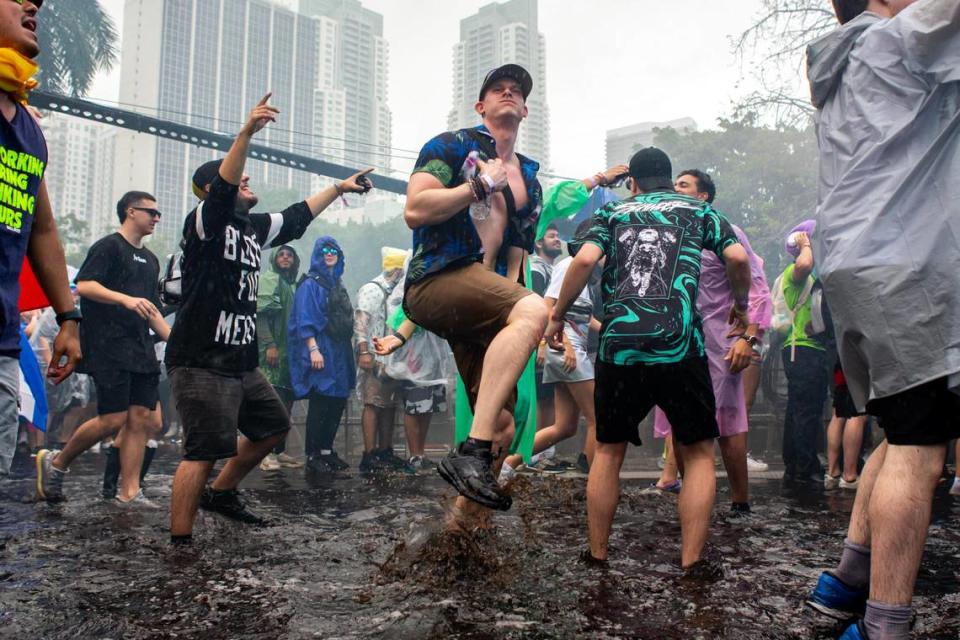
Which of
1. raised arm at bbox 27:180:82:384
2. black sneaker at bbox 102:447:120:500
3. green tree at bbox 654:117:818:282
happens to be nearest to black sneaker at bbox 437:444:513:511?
raised arm at bbox 27:180:82:384

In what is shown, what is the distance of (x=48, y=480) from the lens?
19.8 feet

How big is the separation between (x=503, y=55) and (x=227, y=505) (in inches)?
2627

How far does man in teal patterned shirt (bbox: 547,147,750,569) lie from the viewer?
3584mm

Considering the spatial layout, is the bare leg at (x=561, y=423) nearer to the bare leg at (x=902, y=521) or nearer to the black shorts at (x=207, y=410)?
the black shorts at (x=207, y=410)

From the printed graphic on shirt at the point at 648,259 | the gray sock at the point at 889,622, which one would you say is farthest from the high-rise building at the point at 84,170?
the gray sock at the point at 889,622

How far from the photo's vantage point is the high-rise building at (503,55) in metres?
66.4

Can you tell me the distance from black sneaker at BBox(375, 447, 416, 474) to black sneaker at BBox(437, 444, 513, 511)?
4.89m

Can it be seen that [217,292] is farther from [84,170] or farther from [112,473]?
[84,170]

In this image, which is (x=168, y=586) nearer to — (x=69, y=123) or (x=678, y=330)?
(x=678, y=330)

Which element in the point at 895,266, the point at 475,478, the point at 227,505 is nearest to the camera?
the point at 895,266

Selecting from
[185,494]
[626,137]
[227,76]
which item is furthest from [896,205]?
[227,76]

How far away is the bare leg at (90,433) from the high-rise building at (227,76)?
95.4 m

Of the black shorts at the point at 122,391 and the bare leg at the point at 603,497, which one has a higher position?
the black shorts at the point at 122,391

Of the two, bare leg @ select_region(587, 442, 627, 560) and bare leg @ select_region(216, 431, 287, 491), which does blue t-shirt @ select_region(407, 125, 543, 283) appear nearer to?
bare leg @ select_region(587, 442, 627, 560)
